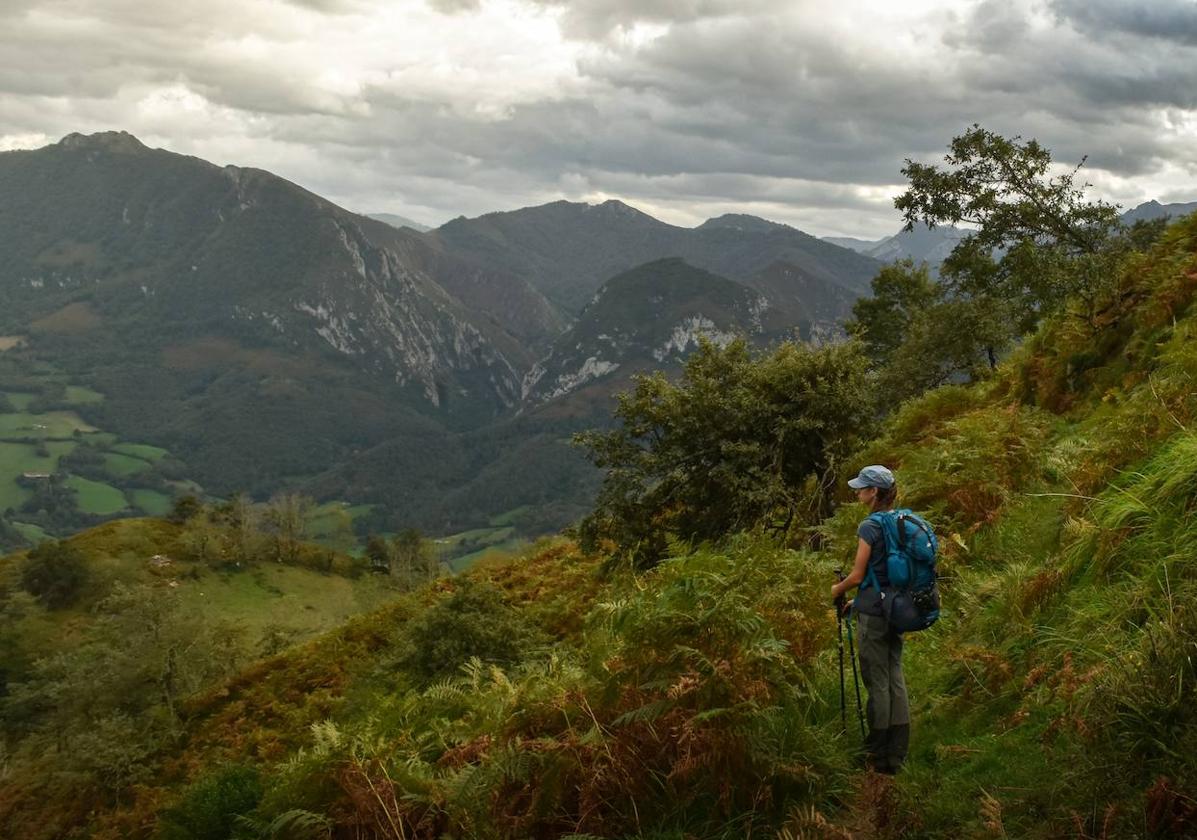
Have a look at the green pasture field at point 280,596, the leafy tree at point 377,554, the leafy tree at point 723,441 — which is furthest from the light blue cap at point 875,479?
the leafy tree at point 377,554

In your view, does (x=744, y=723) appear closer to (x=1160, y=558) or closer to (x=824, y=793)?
(x=824, y=793)

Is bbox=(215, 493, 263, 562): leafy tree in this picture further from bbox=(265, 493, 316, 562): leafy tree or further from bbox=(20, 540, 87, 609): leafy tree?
bbox=(20, 540, 87, 609): leafy tree

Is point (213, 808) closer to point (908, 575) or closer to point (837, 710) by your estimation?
point (837, 710)

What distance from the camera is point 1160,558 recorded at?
7230mm

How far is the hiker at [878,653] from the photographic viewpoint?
23.9 ft

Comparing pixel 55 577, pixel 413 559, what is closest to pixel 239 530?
pixel 55 577

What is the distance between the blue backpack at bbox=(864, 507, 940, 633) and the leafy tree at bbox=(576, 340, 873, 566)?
9.47 meters

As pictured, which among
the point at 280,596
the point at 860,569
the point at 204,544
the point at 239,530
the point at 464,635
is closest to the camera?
the point at 860,569

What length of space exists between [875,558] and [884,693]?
1231mm

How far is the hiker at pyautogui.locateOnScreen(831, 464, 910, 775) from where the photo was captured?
23.9 ft

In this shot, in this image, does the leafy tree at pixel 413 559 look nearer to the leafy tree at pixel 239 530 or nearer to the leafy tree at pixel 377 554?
the leafy tree at pixel 377 554

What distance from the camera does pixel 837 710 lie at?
8109 millimetres

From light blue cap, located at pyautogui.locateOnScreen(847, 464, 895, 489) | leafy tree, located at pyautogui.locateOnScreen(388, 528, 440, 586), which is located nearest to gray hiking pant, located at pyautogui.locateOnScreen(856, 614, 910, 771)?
light blue cap, located at pyautogui.locateOnScreen(847, 464, 895, 489)

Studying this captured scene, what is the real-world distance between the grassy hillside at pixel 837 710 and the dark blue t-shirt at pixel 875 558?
35.4 inches
